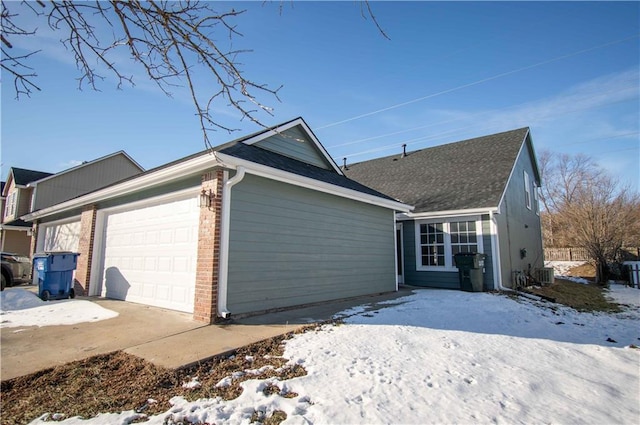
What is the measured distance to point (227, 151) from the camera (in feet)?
20.2

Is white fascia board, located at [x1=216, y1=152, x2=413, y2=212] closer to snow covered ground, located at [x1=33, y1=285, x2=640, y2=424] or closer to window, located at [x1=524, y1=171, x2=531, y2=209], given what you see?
snow covered ground, located at [x1=33, y1=285, x2=640, y2=424]

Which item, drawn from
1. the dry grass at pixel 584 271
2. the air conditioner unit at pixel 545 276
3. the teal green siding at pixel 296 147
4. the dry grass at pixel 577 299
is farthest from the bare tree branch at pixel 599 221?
the teal green siding at pixel 296 147

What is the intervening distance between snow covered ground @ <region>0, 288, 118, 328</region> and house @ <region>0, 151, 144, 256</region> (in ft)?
44.3

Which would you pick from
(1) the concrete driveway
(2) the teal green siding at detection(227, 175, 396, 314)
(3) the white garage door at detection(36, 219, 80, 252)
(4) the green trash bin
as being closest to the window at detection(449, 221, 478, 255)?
(4) the green trash bin

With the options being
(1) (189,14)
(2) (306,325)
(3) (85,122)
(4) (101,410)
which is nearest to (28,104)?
→ (3) (85,122)

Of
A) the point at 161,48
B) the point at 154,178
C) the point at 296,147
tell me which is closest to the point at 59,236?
the point at 154,178

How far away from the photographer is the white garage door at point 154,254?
6531mm

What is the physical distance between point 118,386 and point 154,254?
445cm

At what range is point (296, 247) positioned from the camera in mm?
7219

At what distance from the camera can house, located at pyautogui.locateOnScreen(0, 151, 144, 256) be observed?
18766 mm

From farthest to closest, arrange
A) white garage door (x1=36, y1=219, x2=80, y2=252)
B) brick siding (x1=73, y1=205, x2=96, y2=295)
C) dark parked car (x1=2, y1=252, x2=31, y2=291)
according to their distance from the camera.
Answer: white garage door (x1=36, y1=219, x2=80, y2=252) → dark parked car (x1=2, y1=252, x2=31, y2=291) → brick siding (x1=73, y1=205, x2=96, y2=295)

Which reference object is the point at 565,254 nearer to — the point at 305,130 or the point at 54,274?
the point at 305,130

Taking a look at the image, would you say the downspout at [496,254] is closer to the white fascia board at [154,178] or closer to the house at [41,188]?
the white fascia board at [154,178]

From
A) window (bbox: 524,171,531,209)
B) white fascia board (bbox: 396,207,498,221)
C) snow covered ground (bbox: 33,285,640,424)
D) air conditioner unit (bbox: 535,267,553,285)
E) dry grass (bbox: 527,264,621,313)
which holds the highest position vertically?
window (bbox: 524,171,531,209)
